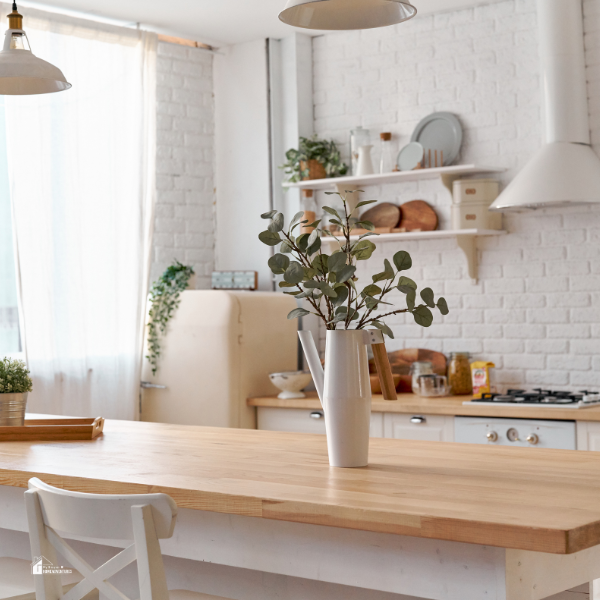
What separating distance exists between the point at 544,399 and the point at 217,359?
67.8 inches

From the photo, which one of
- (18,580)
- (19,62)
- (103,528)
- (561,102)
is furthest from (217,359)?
(103,528)

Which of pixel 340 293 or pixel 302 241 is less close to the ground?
pixel 302 241

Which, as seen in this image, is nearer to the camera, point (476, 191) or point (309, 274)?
point (309, 274)

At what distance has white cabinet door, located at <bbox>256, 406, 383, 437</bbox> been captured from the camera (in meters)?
4.60

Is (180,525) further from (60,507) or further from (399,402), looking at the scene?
(399,402)

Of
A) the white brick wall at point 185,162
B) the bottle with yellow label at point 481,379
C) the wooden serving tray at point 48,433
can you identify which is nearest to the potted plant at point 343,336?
the wooden serving tray at point 48,433

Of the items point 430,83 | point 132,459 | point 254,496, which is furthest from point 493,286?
point 254,496

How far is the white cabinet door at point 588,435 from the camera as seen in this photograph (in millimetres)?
3752

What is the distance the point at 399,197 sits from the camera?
5.07 m

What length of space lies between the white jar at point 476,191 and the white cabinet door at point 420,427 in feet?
3.86

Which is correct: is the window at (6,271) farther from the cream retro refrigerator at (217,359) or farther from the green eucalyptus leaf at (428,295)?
the green eucalyptus leaf at (428,295)

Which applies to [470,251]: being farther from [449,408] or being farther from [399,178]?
[449,408]

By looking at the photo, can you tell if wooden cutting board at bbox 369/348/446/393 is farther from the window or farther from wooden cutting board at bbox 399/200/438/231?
the window

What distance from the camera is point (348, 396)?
211cm
